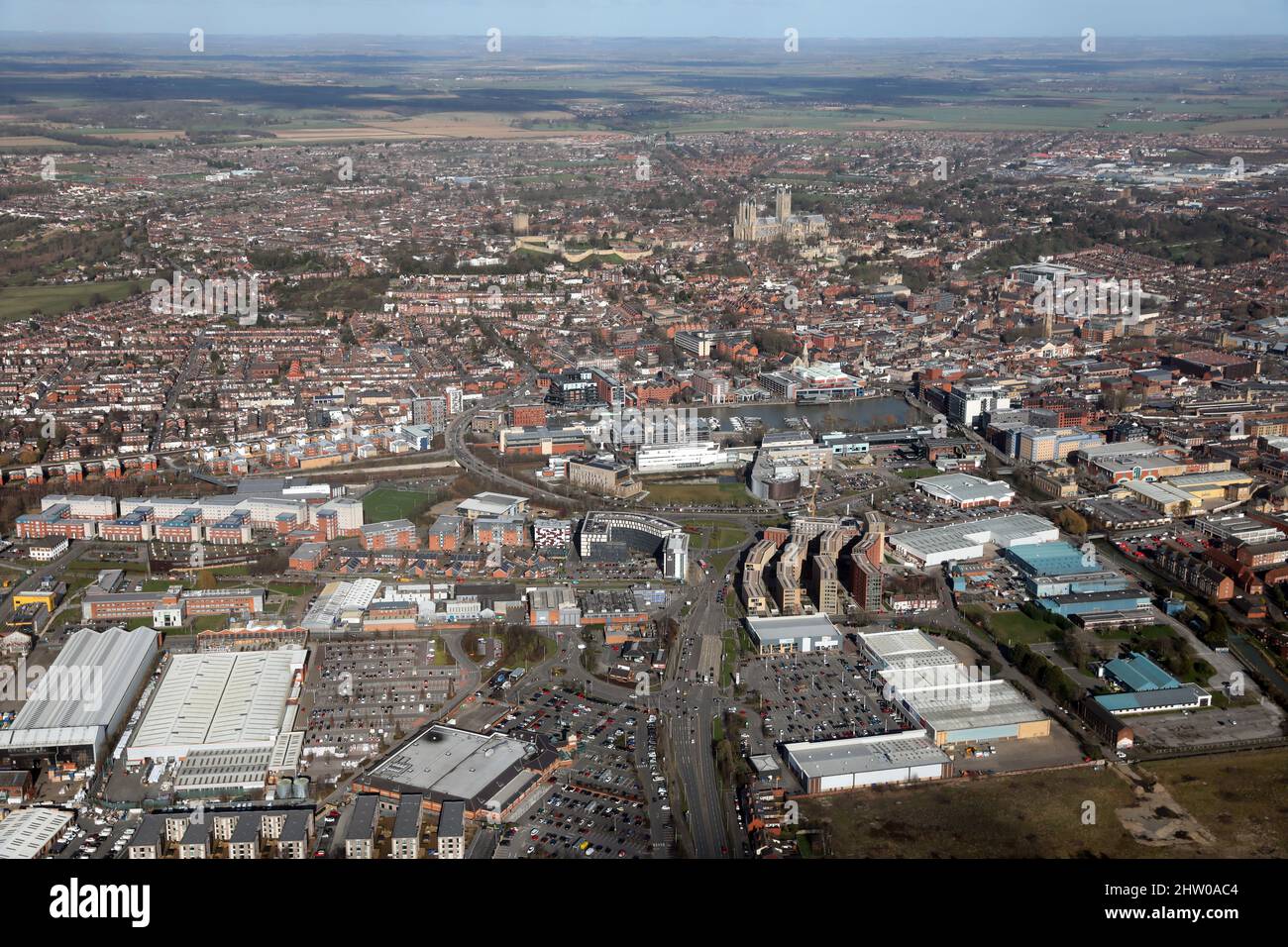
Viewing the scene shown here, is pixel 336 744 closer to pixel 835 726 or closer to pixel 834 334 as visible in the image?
pixel 835 726

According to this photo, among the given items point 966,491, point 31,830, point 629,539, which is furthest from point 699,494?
point 31,830

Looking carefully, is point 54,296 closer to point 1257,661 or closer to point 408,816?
point 408,816

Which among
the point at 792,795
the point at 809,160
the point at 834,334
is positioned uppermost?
the point at 809,160

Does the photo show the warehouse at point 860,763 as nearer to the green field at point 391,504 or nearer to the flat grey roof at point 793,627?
the flat grey roof at point 793,627

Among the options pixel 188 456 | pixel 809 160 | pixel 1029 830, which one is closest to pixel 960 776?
pixel 1029 830

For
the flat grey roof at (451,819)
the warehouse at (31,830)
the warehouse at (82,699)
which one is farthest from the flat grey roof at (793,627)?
the warehouse at (31,830)

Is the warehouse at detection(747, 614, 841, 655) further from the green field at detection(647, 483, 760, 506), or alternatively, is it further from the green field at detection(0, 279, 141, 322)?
the green field at detection(0, 279, 141, 322)

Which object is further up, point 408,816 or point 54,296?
point 54,296
